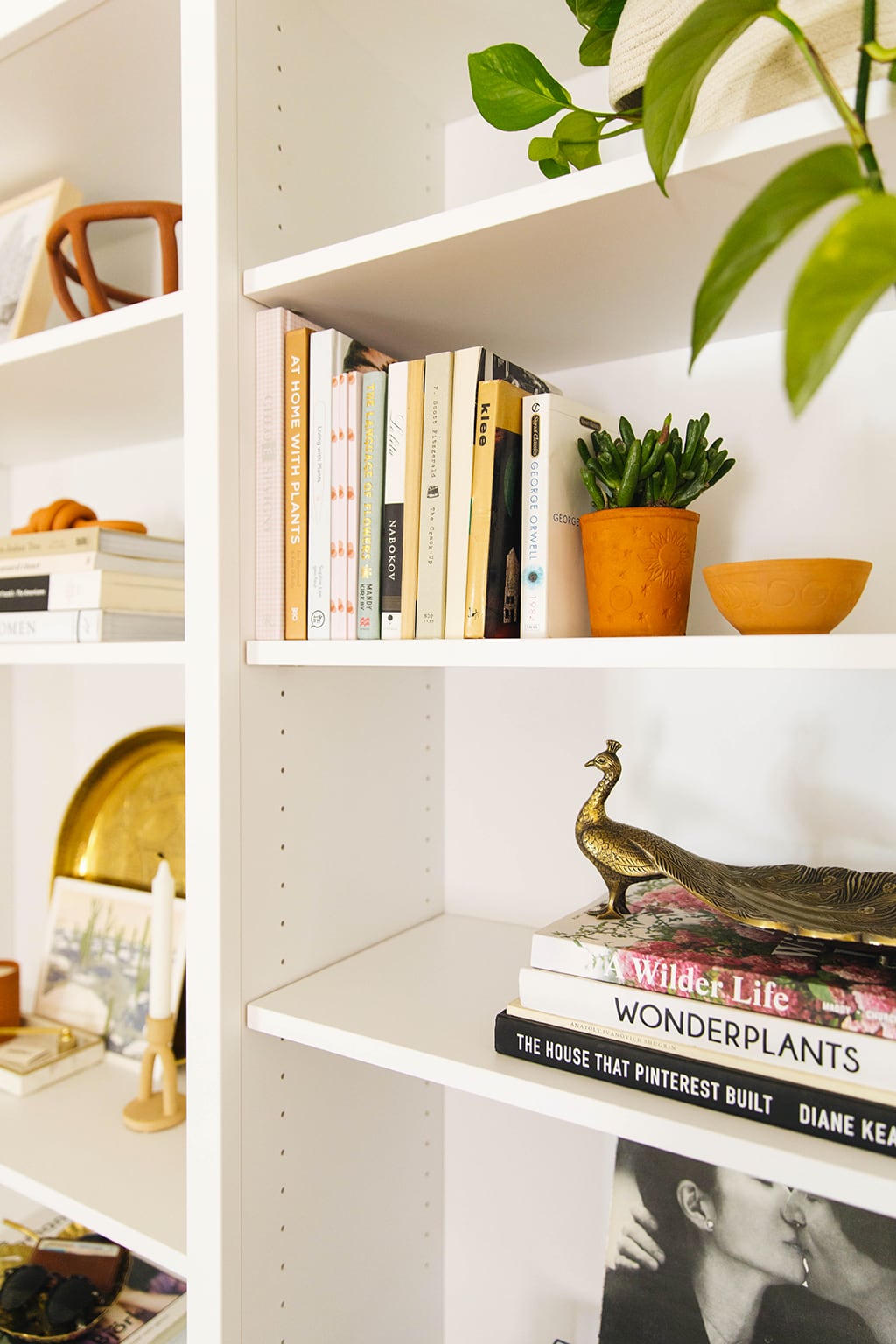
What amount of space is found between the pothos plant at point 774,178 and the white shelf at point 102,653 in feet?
1.70

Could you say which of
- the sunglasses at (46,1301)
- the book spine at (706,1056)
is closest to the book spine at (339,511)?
the book spine at (706,1056)

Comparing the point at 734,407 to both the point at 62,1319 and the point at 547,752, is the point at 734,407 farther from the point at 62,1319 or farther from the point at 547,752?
the point at 62,1319

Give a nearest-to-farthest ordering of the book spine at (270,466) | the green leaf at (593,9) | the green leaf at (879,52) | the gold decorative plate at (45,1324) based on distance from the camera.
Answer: the green leaf at (879,52) < the green leaf at (593,9) < the book spine at (270,466) < the gold decorative plate at (45,1324)

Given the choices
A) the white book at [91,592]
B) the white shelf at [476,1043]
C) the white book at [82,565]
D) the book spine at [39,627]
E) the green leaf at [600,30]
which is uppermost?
the green leaf at [600,30]

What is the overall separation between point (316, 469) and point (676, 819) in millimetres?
483

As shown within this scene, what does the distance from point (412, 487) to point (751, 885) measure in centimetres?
41

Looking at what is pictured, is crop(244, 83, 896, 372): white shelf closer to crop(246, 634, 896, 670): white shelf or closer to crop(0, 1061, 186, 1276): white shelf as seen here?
crop(246, 634, 896, 670): white shelf

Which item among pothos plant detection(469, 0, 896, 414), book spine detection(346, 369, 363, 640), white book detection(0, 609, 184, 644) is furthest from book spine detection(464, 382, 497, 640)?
white book detection(0, 609, 184, 644)

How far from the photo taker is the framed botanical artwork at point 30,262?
113 centimetres

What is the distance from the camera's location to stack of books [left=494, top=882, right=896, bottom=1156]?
562 millimetres

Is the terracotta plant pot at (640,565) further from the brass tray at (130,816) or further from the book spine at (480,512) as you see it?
the brass tray at (130,816)

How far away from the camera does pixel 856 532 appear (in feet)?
2.64

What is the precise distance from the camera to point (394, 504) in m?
0.74

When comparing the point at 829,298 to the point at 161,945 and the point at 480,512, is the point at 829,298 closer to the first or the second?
the point at 480,512
